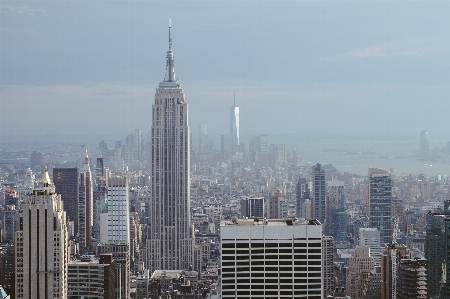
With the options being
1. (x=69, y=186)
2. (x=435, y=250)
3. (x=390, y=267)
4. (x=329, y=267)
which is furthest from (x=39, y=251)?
(x=390, y=267)

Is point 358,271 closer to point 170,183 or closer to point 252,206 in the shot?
point 252,206

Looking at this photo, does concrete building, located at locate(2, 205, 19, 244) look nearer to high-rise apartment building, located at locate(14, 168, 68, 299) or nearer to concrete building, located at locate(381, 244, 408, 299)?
high-rise apartment building, located at locate(14, 168, 68, 299)

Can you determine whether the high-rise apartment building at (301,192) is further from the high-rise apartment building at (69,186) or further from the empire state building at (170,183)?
the empire state building at (170,183)

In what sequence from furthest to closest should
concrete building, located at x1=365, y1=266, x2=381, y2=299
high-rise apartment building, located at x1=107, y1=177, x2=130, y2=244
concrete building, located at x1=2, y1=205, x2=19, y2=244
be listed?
high-rise apartment building, located at x1=107, y1=177, x2=130, y2=244
concrete building, located at x1=365, y1=266, x2=381, y2=299
concrete building, located at x1=2, y1=205, x2=19, y2=244

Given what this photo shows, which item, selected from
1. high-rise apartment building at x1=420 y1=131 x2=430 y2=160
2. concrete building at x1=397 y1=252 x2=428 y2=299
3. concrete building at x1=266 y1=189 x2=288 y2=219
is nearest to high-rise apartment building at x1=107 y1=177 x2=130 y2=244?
concrete building at x1=266 y1=189 x2=288 y2=219

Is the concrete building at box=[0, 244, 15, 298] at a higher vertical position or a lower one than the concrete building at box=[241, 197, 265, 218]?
lower

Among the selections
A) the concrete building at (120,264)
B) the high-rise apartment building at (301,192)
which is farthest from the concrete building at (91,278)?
the high-rise apartment building at (301,192)
